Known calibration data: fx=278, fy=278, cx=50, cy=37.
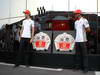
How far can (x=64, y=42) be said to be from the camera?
884 cm

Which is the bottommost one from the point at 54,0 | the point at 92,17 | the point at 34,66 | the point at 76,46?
the point at 34,66

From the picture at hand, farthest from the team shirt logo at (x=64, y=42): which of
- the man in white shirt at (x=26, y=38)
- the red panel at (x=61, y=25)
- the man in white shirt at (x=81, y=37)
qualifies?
the man in white shirt at (x=26, y=38)

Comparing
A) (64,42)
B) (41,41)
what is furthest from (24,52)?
(64,42)

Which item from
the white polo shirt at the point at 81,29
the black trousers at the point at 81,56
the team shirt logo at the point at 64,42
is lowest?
the black trousers at the point at 81,56

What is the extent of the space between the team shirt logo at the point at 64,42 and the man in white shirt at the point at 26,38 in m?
0.89

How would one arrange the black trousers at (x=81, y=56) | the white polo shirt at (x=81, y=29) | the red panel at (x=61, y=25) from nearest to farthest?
the black trousers at (x=81, y=56) → the white polo shirt at (x=81, y=29) → the red panel at (x=61, y=25)

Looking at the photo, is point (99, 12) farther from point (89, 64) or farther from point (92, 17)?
point (89, 64)

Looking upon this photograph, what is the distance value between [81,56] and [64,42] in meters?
0.97

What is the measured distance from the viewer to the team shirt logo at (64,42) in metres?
8.70

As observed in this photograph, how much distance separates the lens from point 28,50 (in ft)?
28.7

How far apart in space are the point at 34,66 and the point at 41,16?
8.12 feet

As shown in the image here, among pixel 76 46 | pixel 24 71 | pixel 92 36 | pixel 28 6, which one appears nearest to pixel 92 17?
pixel 92 36

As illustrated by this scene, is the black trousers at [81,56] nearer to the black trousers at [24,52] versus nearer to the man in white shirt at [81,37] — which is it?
the man in white shirt at [81,37]

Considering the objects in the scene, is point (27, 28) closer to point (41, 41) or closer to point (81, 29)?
point (41, 41)
